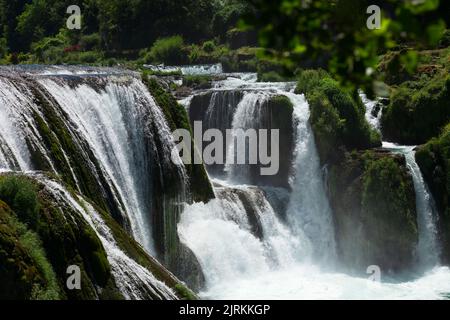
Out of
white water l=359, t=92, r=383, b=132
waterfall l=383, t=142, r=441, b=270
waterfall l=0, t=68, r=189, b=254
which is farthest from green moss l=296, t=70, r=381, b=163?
waterfall l=0, t=68, r=189, b=254

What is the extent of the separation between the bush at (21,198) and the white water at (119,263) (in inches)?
25.3

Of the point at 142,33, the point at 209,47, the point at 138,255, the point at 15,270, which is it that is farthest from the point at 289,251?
the point at 142,33

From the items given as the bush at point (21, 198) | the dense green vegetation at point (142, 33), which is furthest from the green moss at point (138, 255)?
the dense green vegetation at point (142, 33)

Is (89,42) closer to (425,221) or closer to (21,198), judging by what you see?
(425,221)

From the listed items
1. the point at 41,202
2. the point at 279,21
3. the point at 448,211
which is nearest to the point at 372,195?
the point at 448,211

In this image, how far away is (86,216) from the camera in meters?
11.9

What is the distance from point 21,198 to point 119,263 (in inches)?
77.3

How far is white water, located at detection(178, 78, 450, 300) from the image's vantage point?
19.8 meters

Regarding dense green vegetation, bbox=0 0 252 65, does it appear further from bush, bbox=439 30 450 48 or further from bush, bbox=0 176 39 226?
bush, bbox=0 176 39 226

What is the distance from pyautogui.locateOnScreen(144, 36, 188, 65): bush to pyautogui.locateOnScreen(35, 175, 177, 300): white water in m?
32.1

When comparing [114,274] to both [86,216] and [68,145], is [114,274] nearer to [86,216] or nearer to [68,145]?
[86,216]

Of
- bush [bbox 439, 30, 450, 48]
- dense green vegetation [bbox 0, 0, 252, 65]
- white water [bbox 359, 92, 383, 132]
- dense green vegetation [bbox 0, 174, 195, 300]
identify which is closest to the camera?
dense green vegetation [bbox 0, 174, 195, 300]

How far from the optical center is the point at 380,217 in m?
23.1
